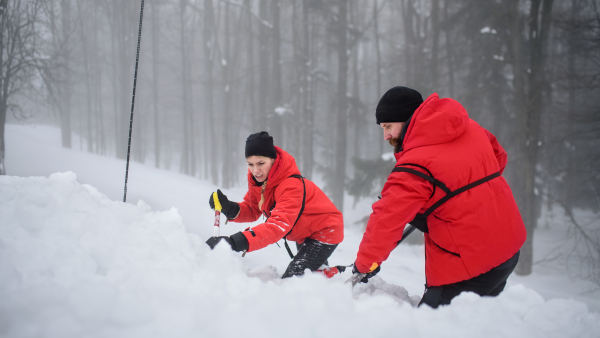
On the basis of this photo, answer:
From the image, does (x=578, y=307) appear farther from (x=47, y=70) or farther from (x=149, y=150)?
(x=149, y=150)

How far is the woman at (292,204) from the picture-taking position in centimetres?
249

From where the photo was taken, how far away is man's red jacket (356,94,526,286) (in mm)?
1639

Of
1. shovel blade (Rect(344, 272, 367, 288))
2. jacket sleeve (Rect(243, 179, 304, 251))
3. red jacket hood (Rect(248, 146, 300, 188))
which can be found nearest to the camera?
shovel blade (Rect(344, 272, 367, 288))

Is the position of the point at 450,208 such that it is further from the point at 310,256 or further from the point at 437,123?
the point at 310,256

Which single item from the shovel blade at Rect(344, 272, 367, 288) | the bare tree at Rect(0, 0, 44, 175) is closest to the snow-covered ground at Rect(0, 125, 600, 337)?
the shovel blade at Rect(344, 272, 367, 288)

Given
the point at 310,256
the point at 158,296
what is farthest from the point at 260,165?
the point at 158,296

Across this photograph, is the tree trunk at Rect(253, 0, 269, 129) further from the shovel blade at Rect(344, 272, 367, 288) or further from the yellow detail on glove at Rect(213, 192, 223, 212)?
the shovel blade at Rect(344, 272, 367, 288)

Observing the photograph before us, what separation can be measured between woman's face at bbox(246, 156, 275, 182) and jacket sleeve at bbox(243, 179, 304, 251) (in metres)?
0.22

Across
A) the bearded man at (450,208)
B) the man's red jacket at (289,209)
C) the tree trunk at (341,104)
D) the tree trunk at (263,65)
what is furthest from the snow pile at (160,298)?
the tree trunk at (263,65)

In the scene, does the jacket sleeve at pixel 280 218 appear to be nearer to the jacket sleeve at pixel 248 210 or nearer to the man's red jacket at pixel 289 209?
the man's red jacket at pixel 289 209

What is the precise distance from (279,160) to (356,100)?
38.3 ft

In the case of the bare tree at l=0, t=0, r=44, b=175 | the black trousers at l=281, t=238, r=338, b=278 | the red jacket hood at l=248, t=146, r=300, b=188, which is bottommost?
the black trousers at l=281, t=238, r=338, b=278

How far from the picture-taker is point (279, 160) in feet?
8.67

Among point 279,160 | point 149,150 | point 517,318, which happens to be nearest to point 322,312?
point 517,318
